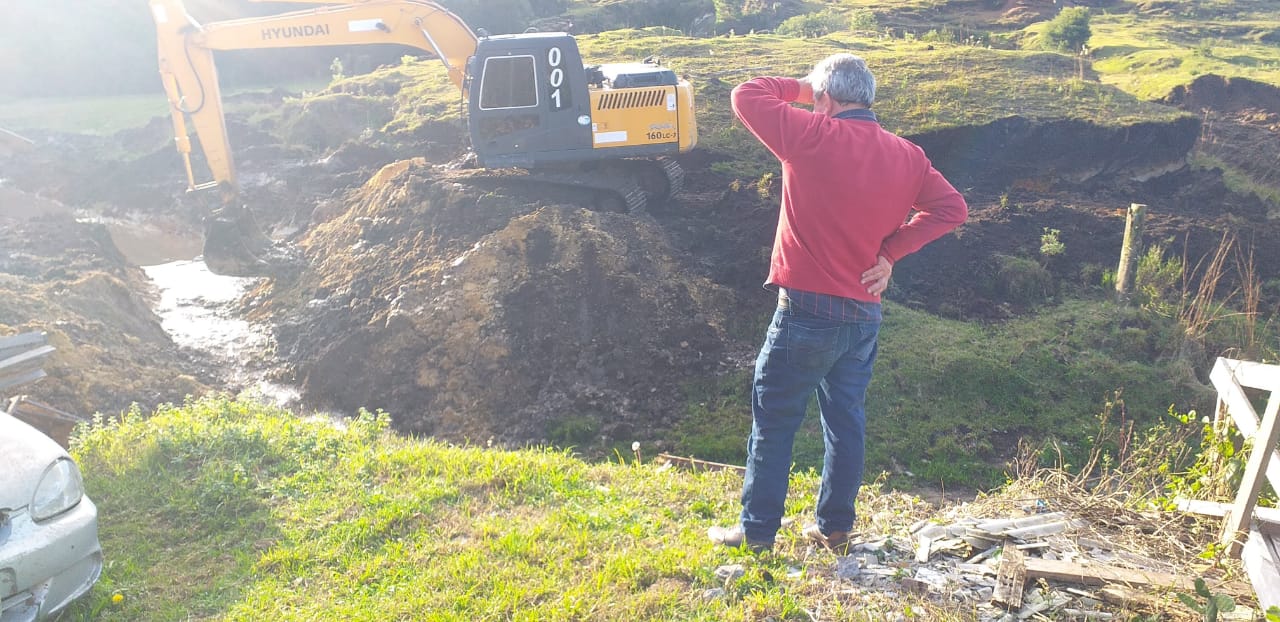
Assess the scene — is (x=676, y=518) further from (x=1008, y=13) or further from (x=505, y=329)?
(x=1008, y=13)

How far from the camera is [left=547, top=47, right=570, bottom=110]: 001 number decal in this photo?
10.0 metres

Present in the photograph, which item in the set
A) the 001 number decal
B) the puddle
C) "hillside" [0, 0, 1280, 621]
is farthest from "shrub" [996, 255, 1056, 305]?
the puddle

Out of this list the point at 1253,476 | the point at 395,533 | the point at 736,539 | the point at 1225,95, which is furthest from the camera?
the point at 1225,95

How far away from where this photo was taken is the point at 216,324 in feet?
32.2

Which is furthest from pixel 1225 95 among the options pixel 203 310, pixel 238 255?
pixel 203 310

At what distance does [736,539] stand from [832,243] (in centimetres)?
140

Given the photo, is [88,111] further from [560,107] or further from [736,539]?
[736,539]

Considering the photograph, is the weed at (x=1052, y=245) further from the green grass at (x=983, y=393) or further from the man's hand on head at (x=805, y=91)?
the man's hand on head at (x=805, y=91)

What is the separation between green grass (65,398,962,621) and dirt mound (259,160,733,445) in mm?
2114

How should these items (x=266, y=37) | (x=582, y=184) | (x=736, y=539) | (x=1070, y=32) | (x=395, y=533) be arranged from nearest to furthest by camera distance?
(x=736, y=539)
(x=395, y=533)
(x=582, y=184)
(x=266, y=37)
(x=1070, y=32)

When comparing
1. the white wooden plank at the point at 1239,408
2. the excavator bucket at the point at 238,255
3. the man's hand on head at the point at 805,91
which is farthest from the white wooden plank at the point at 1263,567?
the excavator bucket at the point at 238,255

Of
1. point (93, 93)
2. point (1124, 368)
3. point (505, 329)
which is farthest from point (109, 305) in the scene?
point (93, 93)

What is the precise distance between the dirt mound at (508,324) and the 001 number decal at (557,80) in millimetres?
1282

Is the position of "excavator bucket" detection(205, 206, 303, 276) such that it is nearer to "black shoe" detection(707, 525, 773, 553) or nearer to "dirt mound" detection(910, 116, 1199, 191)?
"black shoe" detection(707, 525, 773, 553)
